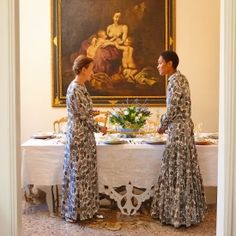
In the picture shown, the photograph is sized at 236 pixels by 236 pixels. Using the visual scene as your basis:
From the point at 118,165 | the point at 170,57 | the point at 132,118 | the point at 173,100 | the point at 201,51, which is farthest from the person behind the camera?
the point at 201,51

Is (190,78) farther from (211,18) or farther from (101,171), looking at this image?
(101,171)

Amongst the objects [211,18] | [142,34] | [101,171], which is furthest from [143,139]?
[211,18]

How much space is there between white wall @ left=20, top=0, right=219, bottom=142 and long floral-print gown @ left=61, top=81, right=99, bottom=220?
1798 mm

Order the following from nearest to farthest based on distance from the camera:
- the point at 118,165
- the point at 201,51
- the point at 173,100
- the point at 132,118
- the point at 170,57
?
the point at 173,100 → the point at 170,57 → the point at 118,165 → the point at 132,118 → the point at 201,51

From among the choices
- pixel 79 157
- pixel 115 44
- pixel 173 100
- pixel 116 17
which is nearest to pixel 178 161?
pixel 173 100

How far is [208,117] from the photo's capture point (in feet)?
17.9

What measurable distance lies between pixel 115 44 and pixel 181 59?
3.03 ft

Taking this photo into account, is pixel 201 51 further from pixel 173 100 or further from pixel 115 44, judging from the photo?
pixel 173 100

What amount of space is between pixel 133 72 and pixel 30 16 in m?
1.61

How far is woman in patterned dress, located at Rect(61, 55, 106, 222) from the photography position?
12.2 ft

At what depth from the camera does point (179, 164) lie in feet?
11.9

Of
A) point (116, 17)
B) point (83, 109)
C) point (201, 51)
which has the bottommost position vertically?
point (83, 109)

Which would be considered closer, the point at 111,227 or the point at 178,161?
the point at 178,161
